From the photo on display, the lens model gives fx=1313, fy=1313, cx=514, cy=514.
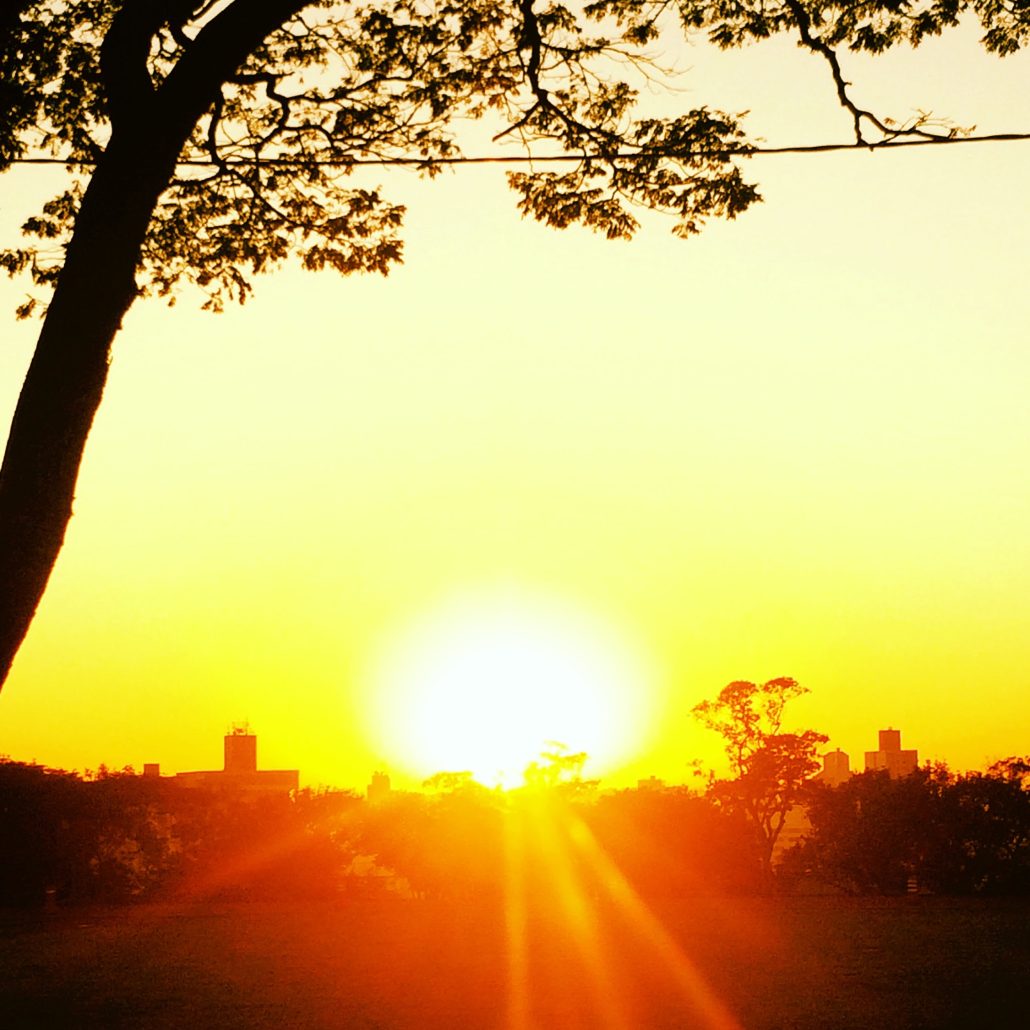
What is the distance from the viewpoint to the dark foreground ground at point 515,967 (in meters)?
16.9

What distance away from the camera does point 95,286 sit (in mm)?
6844

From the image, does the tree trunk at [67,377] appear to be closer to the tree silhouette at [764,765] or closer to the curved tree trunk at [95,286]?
the curved tree trunk at [95,286]

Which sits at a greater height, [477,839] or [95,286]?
[95,286]

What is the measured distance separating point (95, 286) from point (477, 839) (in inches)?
1226

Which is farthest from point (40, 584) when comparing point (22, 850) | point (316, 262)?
point (22, 850)

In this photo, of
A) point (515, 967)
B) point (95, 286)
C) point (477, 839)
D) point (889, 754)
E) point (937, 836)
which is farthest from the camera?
point (889, 754)

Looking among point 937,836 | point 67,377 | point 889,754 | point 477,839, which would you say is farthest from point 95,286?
point 889,754

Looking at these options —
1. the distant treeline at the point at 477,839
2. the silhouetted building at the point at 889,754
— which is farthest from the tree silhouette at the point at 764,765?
the silhouetted building at the point at 889,754

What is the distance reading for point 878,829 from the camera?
3709 centimetres

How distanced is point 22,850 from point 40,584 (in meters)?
28.5

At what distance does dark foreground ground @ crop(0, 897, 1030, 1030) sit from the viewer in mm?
16906

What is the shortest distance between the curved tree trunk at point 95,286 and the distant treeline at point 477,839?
28.4 metres

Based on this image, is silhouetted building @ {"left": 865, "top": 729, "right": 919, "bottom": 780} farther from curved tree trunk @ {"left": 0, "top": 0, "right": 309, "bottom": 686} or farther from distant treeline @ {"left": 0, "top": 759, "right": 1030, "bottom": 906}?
curved tree trunk @ {"left": 0, "top": 0, "right": 309, "bottom": 686}

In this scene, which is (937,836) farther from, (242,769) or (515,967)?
(242,769)
